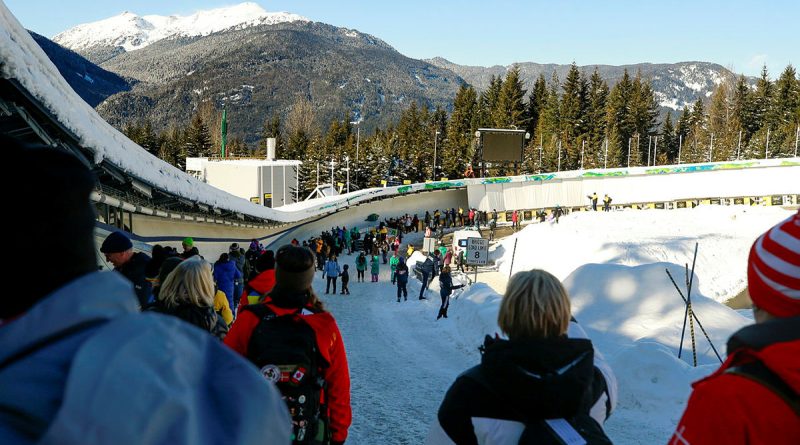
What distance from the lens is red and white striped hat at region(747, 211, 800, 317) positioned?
5.03 ft

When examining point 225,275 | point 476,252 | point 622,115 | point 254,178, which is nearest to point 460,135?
point 622,115

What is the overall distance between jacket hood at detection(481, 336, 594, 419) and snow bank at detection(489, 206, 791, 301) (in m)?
22.1

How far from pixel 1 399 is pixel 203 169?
58848 mm

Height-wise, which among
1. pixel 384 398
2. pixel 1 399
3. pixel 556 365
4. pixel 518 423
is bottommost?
pixel 384 398

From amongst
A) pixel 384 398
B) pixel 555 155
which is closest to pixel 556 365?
pixel 384 398

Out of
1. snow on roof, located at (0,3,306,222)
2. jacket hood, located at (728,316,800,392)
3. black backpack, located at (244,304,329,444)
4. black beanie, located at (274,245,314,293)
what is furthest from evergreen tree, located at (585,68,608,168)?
jacket hood, located at (728,316,800,392)

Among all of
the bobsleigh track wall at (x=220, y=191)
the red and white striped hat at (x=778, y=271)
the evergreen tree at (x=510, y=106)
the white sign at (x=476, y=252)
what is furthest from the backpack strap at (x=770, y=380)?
the evergreen tree at (x=510, y=106)

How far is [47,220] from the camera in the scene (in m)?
1.03

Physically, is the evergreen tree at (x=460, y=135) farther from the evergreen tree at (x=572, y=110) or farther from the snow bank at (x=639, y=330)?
the snow bank at (x=639, y=330)

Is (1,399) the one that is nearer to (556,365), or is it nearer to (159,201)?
(556,365)

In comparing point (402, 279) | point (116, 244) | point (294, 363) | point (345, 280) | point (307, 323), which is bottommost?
point (345, 280)

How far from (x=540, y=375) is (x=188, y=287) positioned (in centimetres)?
225

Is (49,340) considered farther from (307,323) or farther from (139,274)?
(139,274)

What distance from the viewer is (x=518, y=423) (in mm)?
2309
